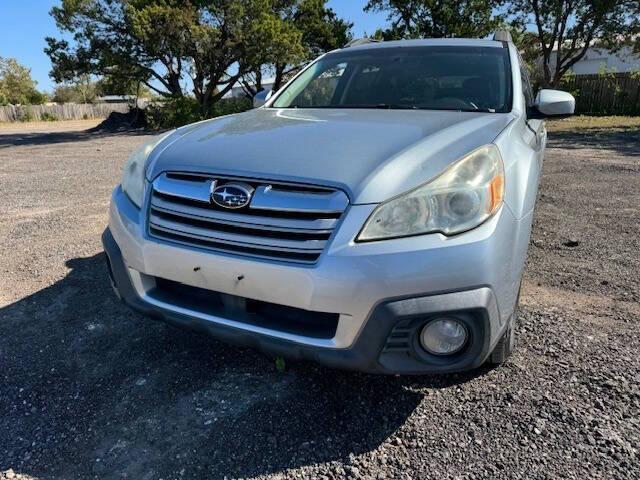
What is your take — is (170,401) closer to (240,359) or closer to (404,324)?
(240,359)

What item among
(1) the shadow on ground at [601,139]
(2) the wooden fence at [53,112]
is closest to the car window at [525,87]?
(1) the shadow on ground at [601,139]

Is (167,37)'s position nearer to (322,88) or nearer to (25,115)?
(322,88)

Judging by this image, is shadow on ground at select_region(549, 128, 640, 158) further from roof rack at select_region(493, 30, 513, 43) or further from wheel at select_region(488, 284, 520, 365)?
wheel at select_region(488, 284, 520, 365)

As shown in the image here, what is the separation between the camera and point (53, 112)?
4738 centimetres

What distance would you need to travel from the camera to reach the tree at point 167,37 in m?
21.0

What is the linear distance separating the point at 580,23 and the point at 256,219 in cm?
2187

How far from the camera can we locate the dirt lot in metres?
1.94

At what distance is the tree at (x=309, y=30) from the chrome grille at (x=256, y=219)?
23.6m

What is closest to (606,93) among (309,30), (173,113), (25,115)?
A: (309,30)

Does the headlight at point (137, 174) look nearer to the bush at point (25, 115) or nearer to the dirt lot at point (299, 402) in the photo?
the dirt lot at point (299, 402)

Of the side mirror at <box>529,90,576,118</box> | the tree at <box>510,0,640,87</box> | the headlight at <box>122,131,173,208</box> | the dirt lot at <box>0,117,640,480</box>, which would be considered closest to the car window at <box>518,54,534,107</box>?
the side mirror at <box>529,90,576,118</box>

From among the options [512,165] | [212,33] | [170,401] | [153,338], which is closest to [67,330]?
[153,338]

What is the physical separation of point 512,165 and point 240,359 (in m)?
1.67

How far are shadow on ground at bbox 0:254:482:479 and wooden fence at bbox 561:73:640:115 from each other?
2320 cm
